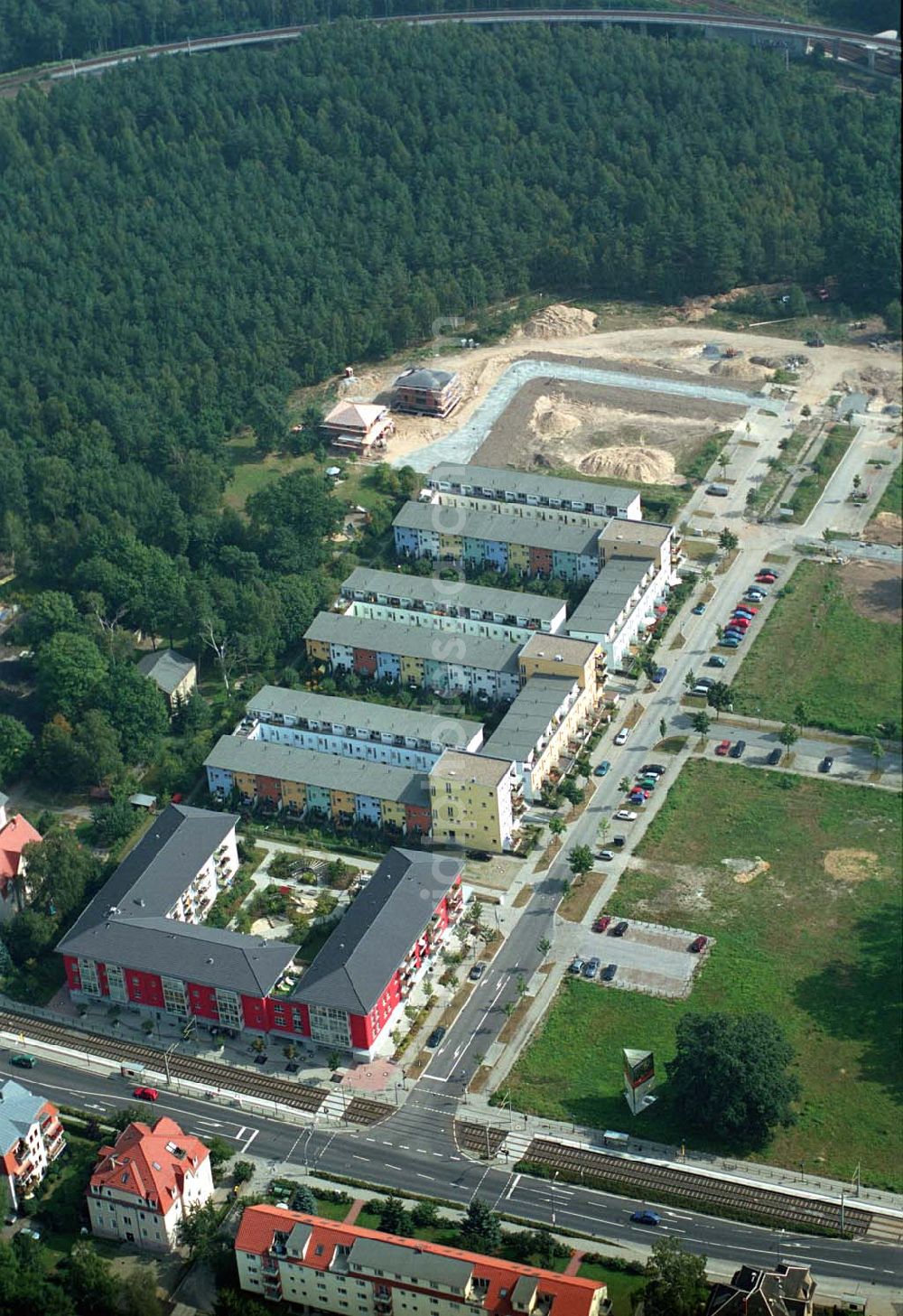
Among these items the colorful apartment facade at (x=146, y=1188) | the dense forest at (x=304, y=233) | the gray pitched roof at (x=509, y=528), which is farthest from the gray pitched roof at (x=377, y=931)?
the gray pitched roof at (x=509, y=528)

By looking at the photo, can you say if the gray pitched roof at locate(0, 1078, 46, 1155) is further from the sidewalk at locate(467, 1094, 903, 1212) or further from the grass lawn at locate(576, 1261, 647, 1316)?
the grass lawn at locate(576, 1261, 647, 1316)

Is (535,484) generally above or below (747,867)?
Result: above

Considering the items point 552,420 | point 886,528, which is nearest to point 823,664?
point 886,528

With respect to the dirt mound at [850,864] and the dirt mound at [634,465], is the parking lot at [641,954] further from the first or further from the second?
the dirt mound at [634,465]

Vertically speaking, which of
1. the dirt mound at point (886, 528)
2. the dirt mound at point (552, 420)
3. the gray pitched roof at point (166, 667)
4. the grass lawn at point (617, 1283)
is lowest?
the dirt mound at point (886, 528)

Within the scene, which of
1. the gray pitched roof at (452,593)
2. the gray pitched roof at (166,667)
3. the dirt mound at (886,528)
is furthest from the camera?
the dirt mound at (886,528)

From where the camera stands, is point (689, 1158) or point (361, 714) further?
point (361, 714)

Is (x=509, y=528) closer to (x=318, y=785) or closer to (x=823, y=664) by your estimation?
(x=823, y=664)
